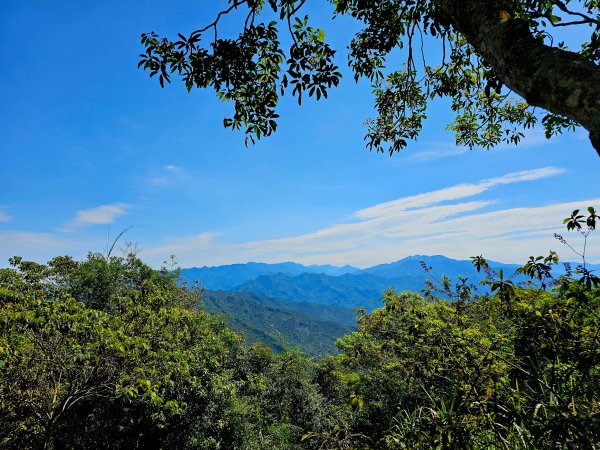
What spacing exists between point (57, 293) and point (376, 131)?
835 centimetres

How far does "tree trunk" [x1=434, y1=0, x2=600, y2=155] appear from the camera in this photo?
4.89 feet

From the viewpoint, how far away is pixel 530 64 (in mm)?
1730

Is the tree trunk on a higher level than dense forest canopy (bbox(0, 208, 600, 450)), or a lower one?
higher

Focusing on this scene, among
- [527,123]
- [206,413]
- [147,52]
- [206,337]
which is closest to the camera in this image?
[147,52]

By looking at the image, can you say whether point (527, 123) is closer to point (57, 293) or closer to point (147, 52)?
point (147, 52)

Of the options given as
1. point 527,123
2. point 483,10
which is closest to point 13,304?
point 483,10

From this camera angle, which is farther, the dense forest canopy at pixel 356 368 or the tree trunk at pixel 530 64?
the dense forest canopy at pixel 356 368

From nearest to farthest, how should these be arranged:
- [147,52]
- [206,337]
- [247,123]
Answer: [147,52] → [247,123] → [206,337]

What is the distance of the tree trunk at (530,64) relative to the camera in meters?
1.49

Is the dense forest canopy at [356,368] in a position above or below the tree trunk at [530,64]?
below

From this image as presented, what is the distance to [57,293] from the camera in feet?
25.3

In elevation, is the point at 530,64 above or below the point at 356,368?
above

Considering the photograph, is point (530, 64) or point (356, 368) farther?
point (356, 368)

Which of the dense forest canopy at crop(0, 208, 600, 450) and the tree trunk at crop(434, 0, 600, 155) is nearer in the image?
the tree trunk at crop(434, 0, 600, 155)
